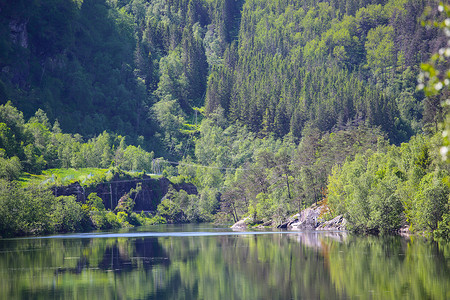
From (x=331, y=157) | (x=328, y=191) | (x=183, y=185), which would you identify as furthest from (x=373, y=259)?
(x=183, y=185)

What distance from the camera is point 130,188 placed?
16675cm

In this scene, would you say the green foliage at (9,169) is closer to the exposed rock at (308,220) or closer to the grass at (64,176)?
the grass at (64,176)

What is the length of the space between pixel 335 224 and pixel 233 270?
190 ft

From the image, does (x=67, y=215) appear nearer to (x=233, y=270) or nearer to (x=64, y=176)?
(x=64, y=176)

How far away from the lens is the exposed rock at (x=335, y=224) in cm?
10911

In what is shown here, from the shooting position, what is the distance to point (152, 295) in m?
44.3

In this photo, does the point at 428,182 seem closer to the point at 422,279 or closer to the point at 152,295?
the point at 422,279

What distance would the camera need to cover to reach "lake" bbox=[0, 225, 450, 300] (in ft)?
145

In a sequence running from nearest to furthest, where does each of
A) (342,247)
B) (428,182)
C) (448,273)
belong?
(448,273) → (342,247) → (428,182)

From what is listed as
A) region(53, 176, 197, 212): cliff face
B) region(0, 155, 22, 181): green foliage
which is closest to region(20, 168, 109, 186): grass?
region(53, 176, 197, 212): cliff face

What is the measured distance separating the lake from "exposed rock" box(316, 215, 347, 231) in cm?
2715

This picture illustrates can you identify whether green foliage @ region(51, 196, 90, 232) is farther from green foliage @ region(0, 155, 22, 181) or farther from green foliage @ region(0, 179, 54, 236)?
green foliage @ region(0, 155, 22, 181)

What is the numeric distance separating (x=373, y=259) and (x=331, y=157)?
248 feet

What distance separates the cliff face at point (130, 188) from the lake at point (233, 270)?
58006 millimetres
